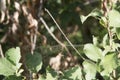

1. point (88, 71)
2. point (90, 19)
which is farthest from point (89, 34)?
point (88, 71)

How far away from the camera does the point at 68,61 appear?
6.50ft

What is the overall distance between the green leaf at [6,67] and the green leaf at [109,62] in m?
0.32

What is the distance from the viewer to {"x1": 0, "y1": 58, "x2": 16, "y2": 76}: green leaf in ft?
4.05

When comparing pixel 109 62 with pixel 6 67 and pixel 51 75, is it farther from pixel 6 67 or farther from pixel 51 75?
pixel 6 67

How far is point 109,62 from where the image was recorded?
1118 millimetres

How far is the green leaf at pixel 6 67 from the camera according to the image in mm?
1233

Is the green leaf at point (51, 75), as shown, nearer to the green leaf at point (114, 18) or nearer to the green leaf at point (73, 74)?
the green leaf at point (73, 74)

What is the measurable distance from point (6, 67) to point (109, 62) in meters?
0.36

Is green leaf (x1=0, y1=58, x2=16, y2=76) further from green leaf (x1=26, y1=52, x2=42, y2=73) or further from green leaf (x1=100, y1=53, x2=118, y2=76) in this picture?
green leaf (x1=100, y1=53, x2=118, y2=76)

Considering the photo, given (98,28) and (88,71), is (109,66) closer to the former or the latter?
(88,71)

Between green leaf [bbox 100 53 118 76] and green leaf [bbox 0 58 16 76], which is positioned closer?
green leaf [bbox 100 53 118 76]

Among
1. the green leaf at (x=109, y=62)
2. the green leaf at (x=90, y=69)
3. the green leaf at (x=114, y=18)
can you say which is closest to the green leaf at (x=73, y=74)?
the green leaf at (x=90, y=69)

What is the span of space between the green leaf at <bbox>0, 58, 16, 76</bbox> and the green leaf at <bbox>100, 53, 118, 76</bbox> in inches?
12.5

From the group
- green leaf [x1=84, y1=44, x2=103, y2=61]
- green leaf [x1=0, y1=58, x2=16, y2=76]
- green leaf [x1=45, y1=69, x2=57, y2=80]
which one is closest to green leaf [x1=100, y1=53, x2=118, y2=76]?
green leaf [x1=84, y1=44, x2=103, y2=61]
